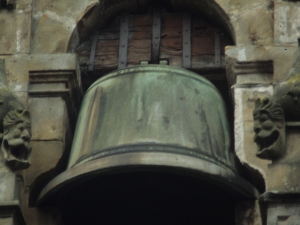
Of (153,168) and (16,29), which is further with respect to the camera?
(16,29)

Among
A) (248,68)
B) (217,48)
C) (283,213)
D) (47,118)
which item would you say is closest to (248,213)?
(283,213)

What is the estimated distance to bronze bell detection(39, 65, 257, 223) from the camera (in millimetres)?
13828

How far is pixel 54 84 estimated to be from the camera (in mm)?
15172

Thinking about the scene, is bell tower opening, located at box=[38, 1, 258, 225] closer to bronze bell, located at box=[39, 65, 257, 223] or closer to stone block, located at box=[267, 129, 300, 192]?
bronze bell, located at box=[39, 65, 257, 223]

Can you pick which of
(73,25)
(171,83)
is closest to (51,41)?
(73,25)

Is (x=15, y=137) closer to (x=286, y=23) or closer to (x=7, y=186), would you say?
(x=7, y=186)

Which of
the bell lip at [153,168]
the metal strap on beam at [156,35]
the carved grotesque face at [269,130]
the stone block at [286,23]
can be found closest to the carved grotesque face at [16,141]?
the bell lip at [153,168]

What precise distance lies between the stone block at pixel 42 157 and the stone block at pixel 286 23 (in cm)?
192

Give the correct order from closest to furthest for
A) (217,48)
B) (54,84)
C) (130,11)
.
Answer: (54,84) < (217,48) < (130,11)

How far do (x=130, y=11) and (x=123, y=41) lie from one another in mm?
315

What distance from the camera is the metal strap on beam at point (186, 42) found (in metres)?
15.7

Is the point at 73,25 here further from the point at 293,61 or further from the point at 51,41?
the point at 293,61

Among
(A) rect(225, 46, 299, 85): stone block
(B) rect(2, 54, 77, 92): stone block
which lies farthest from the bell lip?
(B) rect(2, 54, 77, 92): stone block

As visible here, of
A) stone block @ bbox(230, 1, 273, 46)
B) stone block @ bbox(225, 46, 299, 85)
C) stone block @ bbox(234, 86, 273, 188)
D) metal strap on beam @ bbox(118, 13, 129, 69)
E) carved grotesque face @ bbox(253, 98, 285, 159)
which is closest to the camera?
carved grotesque face @ bbox(253, 98, 285, 159)
